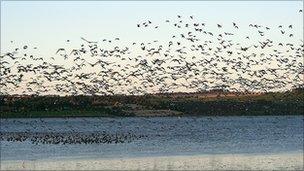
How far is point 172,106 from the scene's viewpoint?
184000 mm

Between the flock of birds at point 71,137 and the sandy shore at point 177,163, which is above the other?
the flock of birds at point 71,137

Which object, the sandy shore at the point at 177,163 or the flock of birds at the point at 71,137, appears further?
the flock of birds at the point at 71,137

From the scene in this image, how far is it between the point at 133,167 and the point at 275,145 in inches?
896

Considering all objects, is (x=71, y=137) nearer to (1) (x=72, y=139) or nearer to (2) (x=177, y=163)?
(1) (x=72, y=139)

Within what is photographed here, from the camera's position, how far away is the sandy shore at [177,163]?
143 ft

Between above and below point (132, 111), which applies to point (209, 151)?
below

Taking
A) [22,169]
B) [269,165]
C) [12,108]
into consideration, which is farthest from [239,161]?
[12,108]

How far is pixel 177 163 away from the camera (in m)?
46.1

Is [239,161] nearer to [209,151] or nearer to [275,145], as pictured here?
[209,151]

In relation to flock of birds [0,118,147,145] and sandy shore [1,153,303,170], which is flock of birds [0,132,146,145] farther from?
sandy shore [1,153,303,170]

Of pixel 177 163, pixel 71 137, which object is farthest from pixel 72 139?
pixel 177 163

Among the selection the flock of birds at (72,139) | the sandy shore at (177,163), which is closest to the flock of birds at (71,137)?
the flock of birds at (72,139)

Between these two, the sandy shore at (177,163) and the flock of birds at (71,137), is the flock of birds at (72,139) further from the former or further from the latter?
the sandy shore at (177,163)

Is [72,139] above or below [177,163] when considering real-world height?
above
